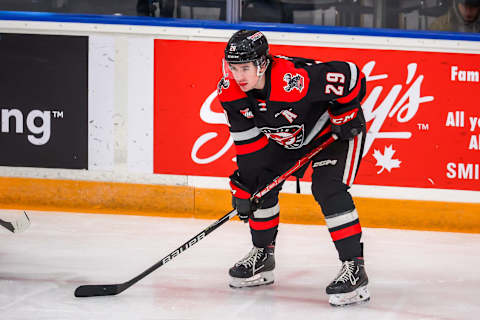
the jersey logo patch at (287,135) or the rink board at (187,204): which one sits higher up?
the jersey logo patch at (287,135)

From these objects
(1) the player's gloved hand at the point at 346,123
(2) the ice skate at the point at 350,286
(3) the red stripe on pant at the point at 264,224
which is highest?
(1) the player's gloved hand at the point at 346,123

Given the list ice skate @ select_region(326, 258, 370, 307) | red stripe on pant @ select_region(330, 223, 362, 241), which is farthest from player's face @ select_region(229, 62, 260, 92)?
ice skate @ select_region(326, 258, 370, 307)

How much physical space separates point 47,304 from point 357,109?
1.25 meters

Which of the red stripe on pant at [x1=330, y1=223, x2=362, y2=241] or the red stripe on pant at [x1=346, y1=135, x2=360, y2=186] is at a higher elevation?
the red stripe on pant at [x1=346, y1=135, x2=360, y2=186]

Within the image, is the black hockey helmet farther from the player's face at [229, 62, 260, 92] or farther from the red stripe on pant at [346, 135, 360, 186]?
the red stripe on pant at [346, 135, 360, 186]

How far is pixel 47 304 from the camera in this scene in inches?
103

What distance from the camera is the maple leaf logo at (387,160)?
388 centimetres

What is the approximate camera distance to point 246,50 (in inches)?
96.7

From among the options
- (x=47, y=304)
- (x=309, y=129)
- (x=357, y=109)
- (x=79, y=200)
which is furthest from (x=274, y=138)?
(x=79, y=200)

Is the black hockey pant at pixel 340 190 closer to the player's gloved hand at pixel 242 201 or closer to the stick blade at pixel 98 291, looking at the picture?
the player's gloved hand at pixel 242 201

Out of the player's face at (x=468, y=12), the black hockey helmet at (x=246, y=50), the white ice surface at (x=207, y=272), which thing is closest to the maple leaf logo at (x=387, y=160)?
the white ice surface at (x=207, y=272)

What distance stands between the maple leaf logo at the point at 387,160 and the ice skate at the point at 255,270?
3.74ft

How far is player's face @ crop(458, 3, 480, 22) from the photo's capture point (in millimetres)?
3920

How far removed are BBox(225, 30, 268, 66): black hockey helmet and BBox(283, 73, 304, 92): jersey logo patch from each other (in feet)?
0.32
